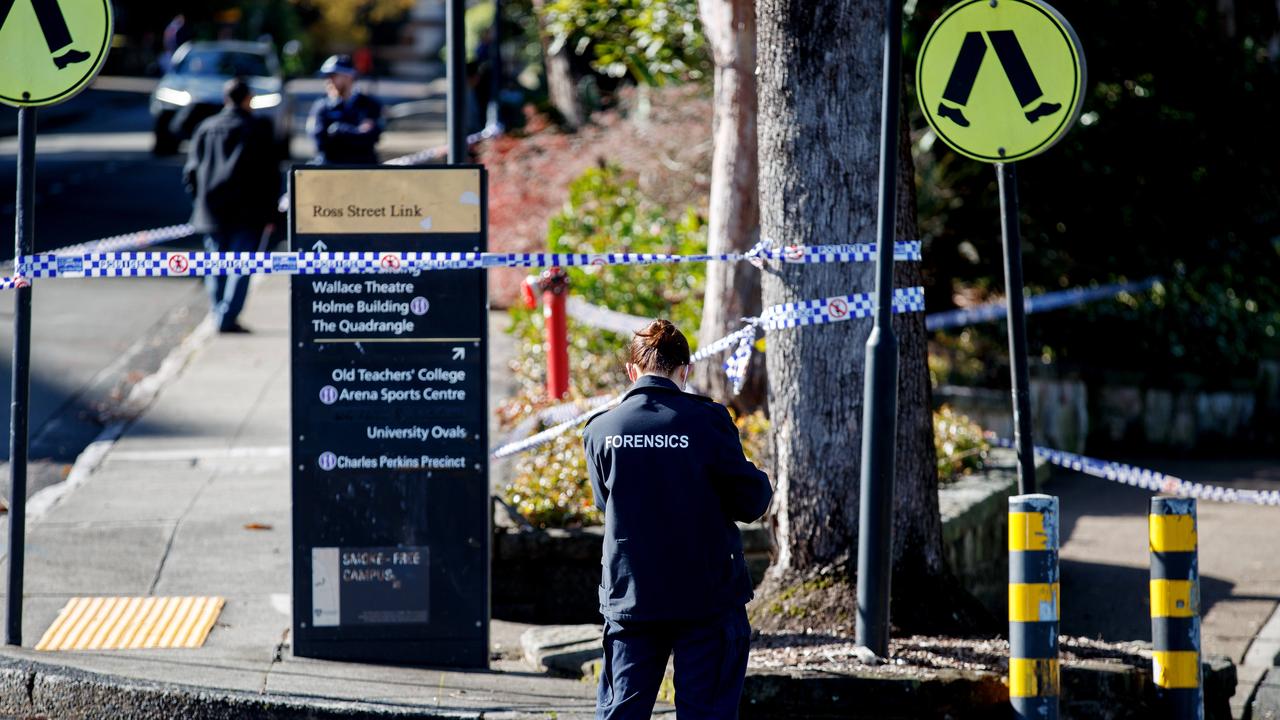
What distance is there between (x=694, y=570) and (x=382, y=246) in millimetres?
2304

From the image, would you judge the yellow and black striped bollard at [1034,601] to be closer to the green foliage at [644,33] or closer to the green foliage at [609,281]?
the green foliage at [609,281]

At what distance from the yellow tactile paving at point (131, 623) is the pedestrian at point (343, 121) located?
19.6 feet

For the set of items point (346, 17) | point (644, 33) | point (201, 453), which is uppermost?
point (346, 17)

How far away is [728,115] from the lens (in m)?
9.39

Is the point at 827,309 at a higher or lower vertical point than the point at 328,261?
lower

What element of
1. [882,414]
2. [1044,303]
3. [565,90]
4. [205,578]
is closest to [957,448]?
[1044,303]

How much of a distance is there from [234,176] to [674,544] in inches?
322

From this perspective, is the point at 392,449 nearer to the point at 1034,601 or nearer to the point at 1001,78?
the point at 1034,601

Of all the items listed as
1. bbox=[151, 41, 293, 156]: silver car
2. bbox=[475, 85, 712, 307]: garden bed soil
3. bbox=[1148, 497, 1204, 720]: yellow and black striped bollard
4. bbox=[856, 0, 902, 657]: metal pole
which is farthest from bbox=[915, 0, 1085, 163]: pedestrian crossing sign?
bbox=[151, 41, 293, 156]: silver car

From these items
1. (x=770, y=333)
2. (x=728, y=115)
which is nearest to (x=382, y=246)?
(x=770, y=333)

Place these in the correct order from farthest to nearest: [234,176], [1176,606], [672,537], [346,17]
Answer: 1. [346,17]
2. [234,176]
3. [1176,606]
4. [672,537]

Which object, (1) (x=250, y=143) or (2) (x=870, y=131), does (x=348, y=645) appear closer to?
(2) (x=870, y=131)

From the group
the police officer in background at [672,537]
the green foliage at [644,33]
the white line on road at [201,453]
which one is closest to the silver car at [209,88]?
the green foliage at [644,33]

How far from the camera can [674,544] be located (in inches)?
177
